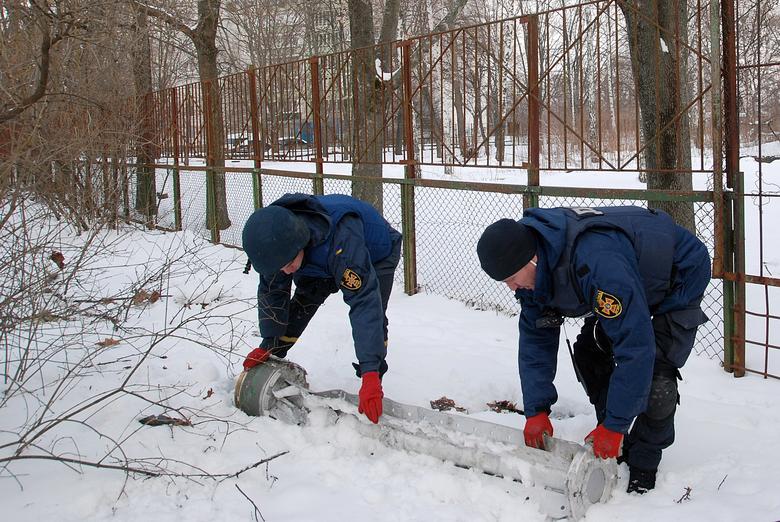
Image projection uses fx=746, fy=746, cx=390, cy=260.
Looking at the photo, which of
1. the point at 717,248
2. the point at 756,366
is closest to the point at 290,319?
the point at 717,248

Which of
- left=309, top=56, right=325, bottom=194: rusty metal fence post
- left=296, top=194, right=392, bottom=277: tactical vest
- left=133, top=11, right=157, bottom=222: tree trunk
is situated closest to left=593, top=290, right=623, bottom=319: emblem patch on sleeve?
left=296, top=194, right=392, bottom=277: tactical vest

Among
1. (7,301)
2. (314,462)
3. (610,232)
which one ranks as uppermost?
(610,232)

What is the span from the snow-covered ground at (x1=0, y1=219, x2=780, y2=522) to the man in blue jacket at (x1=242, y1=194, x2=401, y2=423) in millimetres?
271

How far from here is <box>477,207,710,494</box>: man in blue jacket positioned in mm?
2627

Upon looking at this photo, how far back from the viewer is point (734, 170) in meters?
4.12

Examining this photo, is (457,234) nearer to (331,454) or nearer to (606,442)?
(331,454)

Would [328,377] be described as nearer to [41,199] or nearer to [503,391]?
[503,391]

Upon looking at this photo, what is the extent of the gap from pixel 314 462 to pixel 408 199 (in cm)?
336

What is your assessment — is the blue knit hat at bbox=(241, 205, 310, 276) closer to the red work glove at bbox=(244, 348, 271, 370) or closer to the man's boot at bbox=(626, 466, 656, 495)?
the red work glove at bbox=(244, 348, 271, 370)

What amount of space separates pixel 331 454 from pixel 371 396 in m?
0.37

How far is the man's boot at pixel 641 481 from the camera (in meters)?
3.00

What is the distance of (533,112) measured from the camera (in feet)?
17.5

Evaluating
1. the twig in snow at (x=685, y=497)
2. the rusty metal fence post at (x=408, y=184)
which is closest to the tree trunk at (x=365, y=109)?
the rusty metal fence post at (x=408, y=184)

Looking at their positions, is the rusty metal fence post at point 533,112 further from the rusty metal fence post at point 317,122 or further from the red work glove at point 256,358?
the rusty metal fence post at point 317,122
